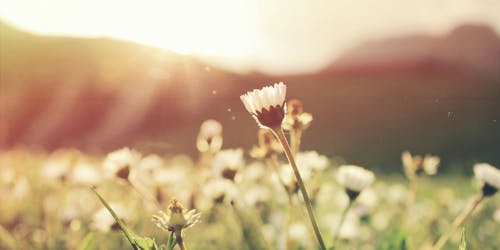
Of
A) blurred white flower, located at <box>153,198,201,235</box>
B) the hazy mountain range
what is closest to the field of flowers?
blurred white flower, located at <box>153,198,201,235</box>

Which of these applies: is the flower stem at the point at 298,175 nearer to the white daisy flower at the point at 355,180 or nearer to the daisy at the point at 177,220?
the daisy at the point at 177,220

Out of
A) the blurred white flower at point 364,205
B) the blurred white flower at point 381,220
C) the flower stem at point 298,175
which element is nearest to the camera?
the flower stem at point 298,175

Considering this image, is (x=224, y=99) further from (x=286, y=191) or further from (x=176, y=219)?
(x=176, y=219)

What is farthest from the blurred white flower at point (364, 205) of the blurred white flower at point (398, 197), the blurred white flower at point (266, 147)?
the blurred white flower at point (266, 147)

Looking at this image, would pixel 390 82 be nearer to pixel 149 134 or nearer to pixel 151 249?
pixel 149 134

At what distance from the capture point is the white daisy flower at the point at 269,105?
0.92m

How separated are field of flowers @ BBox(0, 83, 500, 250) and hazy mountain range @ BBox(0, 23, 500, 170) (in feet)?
1.09

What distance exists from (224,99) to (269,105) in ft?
6.13

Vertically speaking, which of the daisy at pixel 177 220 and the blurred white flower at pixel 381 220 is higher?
the daisy at pixel 177 220

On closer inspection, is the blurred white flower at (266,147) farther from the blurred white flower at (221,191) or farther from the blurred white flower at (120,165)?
the blurred white flower at (120,165)

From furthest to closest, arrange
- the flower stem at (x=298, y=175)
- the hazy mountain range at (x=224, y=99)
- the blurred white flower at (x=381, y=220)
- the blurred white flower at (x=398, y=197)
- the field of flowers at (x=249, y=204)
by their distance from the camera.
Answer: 1. the hazy mountain range at (x=224, y=99)
2. the blurred white flower at (x=398, y=197)
3. the blurred white flower at (x=381, y=220)
4. the field of flowers at (x=249, y=204)
5. the flower stem at (x=298, y=175)

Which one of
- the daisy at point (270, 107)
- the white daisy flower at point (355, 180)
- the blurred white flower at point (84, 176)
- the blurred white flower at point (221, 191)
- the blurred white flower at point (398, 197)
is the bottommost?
the blurred white flower at point (398, 197)

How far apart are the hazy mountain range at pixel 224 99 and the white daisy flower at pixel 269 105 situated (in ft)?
5.45

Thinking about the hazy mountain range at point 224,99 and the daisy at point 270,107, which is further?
the hazy mountain range at point 224,99
